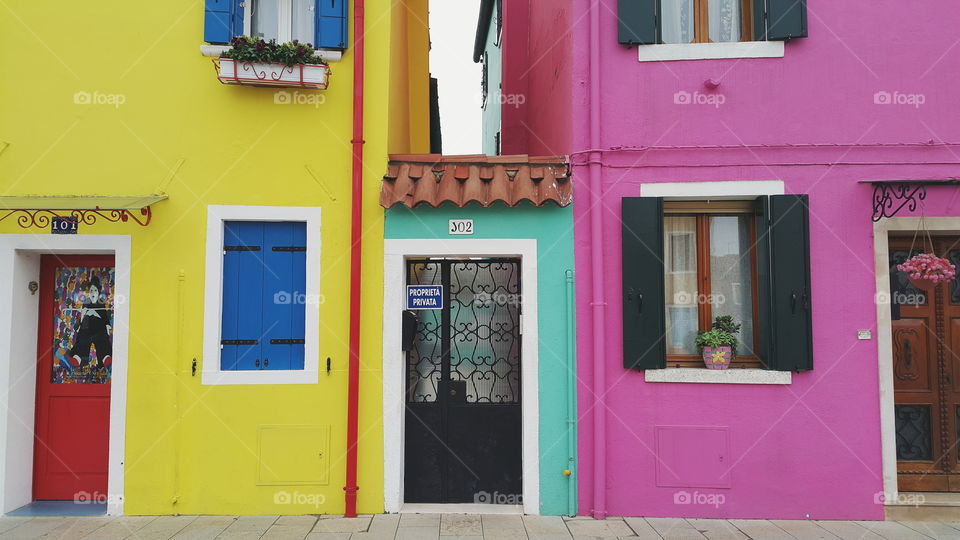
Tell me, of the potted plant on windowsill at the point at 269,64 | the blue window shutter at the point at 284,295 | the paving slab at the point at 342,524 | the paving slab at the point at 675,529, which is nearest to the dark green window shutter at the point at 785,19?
the potted plant on windowsill at the point at 269,64

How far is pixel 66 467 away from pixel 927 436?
8622 millimetres

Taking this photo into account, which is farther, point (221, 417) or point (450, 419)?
point (450, 419)

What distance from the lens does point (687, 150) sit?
603 centimetres

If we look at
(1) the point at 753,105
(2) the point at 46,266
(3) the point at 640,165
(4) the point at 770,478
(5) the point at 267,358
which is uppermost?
(1) the point at 753,105

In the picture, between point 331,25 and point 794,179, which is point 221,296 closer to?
point 331,25

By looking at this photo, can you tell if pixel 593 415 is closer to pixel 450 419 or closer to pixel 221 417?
pixel 450 419

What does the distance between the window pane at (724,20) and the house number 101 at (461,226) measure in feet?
10.4

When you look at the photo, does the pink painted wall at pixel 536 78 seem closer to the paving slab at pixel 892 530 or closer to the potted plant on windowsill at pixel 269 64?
the potted plant on windowsill at pixel 269 64

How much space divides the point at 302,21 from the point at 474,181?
98.9 inches

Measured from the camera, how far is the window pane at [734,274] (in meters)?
6.16

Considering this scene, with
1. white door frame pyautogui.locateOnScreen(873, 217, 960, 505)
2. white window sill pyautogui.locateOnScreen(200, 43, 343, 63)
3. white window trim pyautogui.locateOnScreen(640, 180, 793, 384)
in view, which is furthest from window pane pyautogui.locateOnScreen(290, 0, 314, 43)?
white door frame pyautogui.locateOnScreen(873, 217, 960, 505)

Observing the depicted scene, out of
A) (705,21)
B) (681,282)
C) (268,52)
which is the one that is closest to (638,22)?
(705,21)

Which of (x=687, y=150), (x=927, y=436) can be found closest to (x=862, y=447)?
(x=927, y=436)

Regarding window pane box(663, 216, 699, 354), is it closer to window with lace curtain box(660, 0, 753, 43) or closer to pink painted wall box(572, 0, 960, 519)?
pink painted wall box(572, 0, 960, 519)
